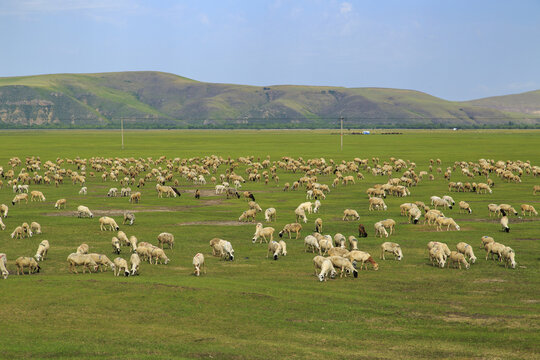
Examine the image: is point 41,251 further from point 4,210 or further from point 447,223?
point 447,223

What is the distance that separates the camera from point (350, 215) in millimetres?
44219

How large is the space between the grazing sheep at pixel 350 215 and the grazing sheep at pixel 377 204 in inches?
148

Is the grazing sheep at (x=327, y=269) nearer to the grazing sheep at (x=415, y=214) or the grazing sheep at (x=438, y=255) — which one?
the grazing sheep at (x=438, y=255)

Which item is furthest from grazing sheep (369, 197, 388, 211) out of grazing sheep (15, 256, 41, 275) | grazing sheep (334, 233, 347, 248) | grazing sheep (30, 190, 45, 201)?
grazing sheep (30, 190, 45, 201)

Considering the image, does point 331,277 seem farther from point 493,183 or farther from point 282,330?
point 493,183

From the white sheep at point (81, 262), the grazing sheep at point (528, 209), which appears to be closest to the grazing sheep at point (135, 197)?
the white sheep at point (81, 262)

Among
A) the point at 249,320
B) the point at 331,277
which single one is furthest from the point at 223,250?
the point at 249,320

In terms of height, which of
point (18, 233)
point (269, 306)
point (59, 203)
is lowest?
point (269, 306)

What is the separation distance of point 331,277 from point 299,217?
16.7 metres

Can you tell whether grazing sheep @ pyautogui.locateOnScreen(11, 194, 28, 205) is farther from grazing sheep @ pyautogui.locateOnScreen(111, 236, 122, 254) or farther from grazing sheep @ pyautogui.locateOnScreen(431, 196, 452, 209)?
grazing sheep @ pyautogui.locateOnScreen(431, 196, 452, 209)

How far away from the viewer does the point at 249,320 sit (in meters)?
20.9

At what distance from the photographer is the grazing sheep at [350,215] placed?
4269 cm

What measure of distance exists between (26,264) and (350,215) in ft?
76.7

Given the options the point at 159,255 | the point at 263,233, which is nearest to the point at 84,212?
the point at 263,233
